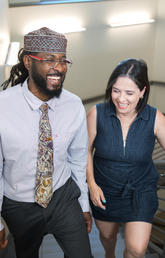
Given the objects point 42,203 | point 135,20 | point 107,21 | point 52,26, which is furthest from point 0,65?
point 135,20

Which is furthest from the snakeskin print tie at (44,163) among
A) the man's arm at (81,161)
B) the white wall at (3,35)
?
the white wall at (3,35)

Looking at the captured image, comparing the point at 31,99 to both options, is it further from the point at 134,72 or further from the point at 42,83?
the point at 134,72

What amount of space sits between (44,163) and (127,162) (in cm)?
67

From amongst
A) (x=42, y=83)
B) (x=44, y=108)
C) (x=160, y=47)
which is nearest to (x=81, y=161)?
(x=44, y=108)

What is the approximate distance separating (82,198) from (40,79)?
927mm

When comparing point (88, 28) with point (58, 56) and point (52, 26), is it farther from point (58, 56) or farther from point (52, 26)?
point (58, 56)

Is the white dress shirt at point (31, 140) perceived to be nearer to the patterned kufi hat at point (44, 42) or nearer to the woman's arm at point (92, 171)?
the woman's arm at point (92, 171)

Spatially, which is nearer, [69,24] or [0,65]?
[0,65]

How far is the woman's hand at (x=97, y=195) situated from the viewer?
7.75 feet

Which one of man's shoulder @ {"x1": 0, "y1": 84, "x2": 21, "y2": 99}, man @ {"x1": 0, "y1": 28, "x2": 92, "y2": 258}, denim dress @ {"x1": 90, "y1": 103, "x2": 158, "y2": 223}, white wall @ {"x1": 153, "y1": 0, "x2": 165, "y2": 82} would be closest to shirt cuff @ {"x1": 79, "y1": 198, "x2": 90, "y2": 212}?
man @ {"x1": 0, "y1": 28, "x2": 92, "y2": 258}

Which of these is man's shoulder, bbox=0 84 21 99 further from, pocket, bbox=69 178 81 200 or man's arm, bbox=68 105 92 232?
pocket, bbox=69 178 81 200

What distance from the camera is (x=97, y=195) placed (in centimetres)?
236

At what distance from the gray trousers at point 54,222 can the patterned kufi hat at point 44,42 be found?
0.92 meters

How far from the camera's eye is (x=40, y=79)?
1.89m
